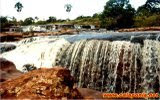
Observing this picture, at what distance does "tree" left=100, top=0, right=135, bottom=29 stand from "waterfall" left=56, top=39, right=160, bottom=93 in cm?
2827

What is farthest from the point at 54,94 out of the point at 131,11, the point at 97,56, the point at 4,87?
the point at 131,11

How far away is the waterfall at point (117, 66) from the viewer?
12.1 meters

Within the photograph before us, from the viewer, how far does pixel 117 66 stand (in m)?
12.7

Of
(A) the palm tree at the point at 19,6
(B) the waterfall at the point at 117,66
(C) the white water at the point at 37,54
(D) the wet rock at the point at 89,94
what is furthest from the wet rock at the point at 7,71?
(A) the palm tree at the point at 19,6

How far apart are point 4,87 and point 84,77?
27.0 feet

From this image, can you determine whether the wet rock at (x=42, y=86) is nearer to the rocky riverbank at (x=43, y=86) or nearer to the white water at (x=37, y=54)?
the rocky riverbank at (x=43, y=86)

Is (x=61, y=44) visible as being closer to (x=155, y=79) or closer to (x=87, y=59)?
(x=87, y=59)

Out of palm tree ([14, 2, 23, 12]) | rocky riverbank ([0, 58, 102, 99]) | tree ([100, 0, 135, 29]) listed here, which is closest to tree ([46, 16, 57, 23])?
palm tree ([14, 2, 23, 12])

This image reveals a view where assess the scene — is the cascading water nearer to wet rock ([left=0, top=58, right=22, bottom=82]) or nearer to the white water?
the white water

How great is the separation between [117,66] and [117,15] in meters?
34.5

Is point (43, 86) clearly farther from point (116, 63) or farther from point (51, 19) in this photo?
point (51, 19)

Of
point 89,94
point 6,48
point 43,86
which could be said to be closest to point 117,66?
point 89,94

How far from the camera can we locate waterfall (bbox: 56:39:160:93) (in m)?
12.1

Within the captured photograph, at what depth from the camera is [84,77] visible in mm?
13391
